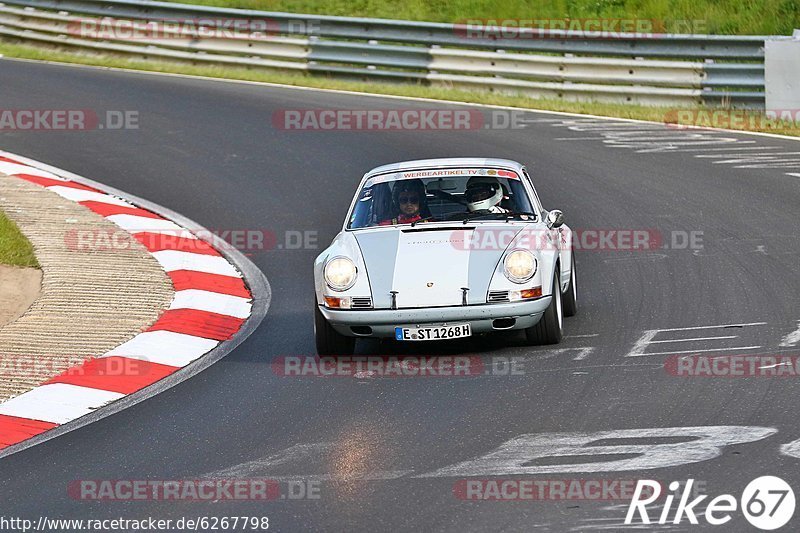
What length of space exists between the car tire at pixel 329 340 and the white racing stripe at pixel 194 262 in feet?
9.38

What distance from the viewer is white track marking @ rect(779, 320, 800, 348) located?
8539mm

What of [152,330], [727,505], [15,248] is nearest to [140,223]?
[15,248]

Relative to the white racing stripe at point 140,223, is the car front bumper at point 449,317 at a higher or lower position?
lower

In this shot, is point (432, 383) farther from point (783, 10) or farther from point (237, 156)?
point (783, 10)

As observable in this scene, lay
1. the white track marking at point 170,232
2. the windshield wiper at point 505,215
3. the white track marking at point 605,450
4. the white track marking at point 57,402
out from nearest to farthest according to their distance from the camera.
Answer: the white track marking at point 605,450
the white track marking at point 57,402
the windshield wiper at point 505,215
the white track marking at point 170,232

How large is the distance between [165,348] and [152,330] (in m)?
0.54

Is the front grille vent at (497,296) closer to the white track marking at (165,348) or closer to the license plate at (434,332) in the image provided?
the license plate at (434,332)

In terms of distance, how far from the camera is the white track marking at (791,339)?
28.0 feet

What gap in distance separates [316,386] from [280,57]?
48.6ft

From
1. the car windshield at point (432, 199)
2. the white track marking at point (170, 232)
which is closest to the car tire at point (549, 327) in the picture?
the car windshield at point (432, 199)

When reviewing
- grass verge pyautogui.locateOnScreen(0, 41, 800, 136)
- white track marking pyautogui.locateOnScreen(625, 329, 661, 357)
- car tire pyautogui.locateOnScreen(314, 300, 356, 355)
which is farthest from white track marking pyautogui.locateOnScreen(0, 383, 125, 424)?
grass verge pyautogui.locateOnScreen(0, 41, 800, 136)

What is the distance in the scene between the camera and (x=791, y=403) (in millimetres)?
7203

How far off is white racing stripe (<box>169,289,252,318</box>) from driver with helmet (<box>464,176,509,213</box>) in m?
1.98

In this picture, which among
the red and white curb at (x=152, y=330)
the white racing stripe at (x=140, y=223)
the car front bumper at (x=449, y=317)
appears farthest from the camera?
the white racing stripe at (x=140, y=223)
